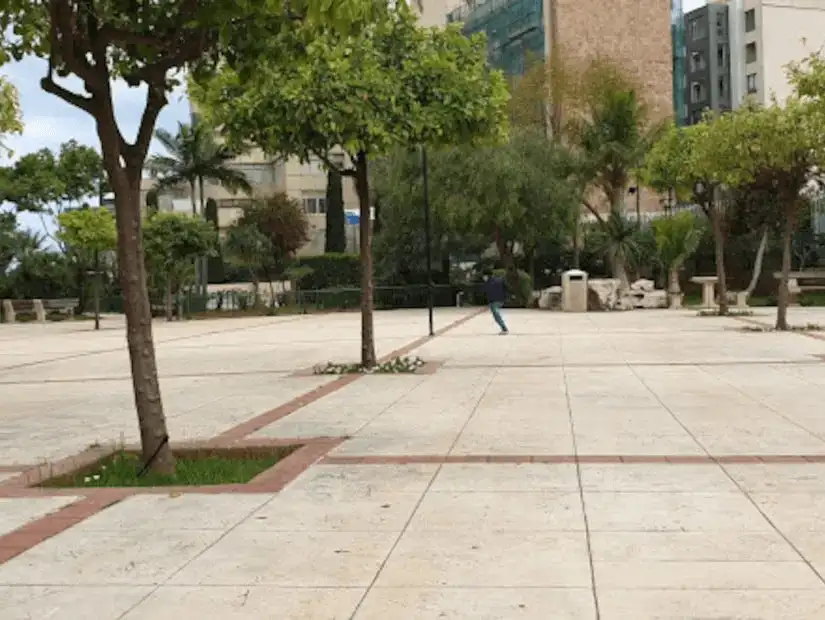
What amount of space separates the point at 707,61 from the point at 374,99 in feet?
233

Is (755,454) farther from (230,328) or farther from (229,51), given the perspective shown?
(230,328)

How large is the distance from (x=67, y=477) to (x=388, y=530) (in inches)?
119

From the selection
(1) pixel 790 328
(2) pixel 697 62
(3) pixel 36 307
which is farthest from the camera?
(2) pixel 697 62

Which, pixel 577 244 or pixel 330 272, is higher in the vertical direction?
pixel 577 244

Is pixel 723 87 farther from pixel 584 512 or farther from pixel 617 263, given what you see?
pixel 584 512

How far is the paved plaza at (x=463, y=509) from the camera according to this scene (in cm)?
415

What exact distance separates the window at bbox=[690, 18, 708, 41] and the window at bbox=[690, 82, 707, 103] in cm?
357

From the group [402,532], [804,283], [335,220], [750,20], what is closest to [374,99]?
[402,532]

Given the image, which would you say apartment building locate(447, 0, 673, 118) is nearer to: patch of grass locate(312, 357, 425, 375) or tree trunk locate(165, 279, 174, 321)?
tree trunk locate(165, 279, 174, 321)

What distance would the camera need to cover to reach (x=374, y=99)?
41.1 ft

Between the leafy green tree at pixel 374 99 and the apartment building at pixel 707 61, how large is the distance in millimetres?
64229

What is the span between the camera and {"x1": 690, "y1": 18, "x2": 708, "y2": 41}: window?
77.6 metres

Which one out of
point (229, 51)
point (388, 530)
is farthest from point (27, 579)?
point (229, 51)

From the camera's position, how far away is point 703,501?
574 cm
